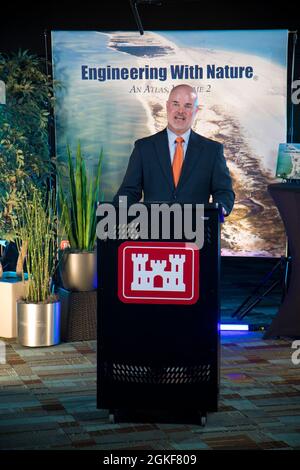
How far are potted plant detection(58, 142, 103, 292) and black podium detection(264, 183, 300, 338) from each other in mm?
1346

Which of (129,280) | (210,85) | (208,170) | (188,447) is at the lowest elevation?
(188,447)

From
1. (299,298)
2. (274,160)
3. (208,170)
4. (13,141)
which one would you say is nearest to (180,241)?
(208,170)

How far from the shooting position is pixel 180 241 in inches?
152

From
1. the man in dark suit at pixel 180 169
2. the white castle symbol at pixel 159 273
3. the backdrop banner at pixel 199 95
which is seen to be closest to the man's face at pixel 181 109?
A: the man in dark suit at pixel 180 169

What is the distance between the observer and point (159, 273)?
12.8ft

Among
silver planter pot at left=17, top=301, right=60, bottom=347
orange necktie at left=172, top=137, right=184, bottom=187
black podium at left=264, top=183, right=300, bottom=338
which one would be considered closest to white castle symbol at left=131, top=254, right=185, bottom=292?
orange necktie at left=172, top=137, right=184, bottom=187

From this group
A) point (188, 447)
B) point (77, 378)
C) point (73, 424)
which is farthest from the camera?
point (77, 378)

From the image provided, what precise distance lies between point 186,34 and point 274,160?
1.35m

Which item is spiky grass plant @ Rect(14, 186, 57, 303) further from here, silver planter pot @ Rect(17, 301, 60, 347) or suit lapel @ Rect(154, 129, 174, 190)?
suit lapel @ Rect(154, 129, 174, 190)

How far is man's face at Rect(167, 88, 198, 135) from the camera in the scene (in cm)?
507

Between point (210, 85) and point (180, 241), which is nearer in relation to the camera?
point (180, 241)

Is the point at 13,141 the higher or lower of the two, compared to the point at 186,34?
lower

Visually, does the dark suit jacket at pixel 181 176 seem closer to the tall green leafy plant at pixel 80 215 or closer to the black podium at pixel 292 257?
the black podium at pixel 292 257
